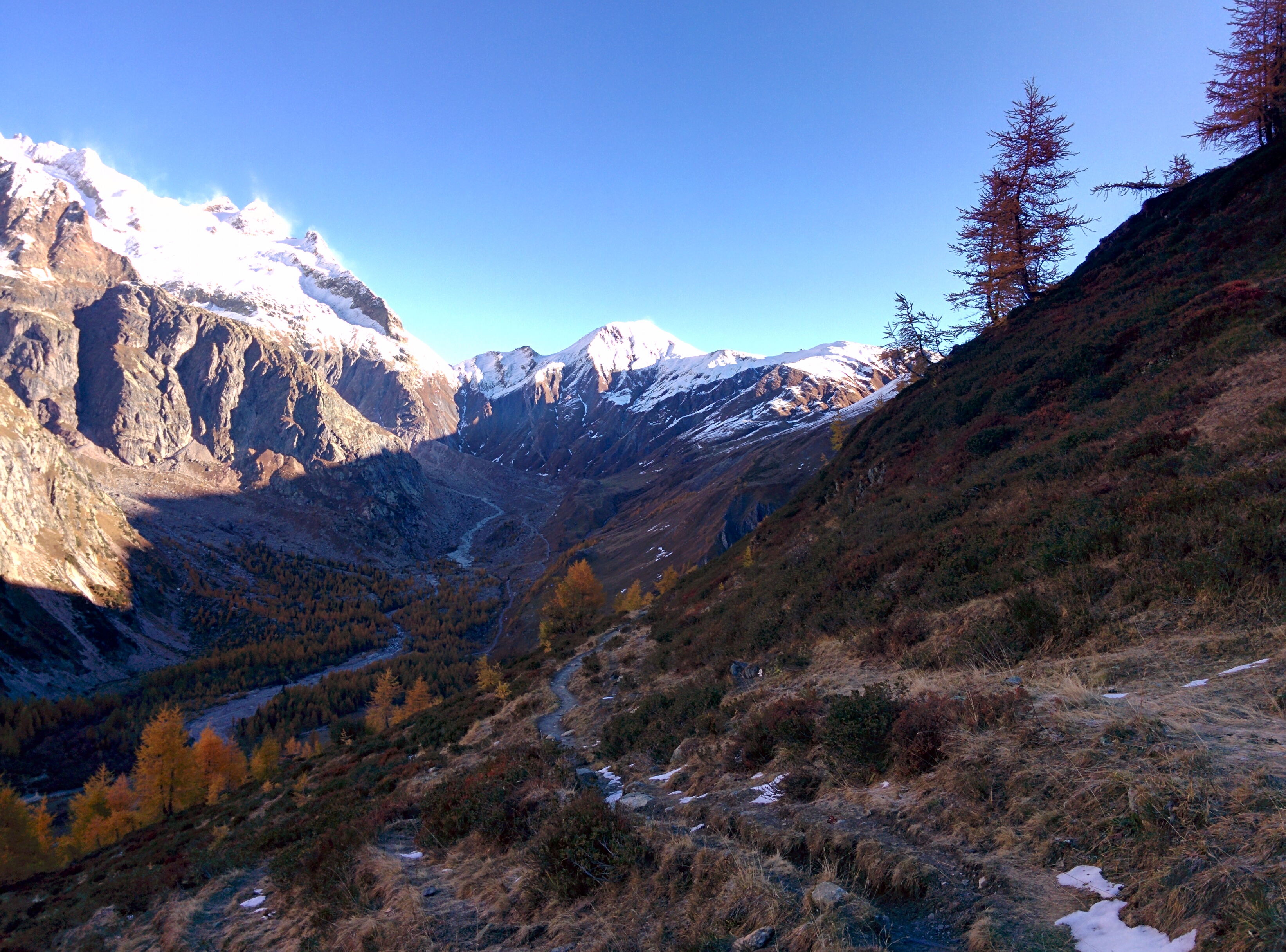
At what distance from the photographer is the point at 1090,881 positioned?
15.0ft

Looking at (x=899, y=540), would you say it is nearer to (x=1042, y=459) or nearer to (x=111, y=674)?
(x=1042, y=459)

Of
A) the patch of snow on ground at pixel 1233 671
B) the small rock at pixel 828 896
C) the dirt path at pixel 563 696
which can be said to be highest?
the patch of snow on ground at pixel 1233 671

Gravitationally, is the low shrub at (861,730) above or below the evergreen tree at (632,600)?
above

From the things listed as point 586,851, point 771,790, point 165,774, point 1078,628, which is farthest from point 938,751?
point 165,774

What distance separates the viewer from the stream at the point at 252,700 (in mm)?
102125

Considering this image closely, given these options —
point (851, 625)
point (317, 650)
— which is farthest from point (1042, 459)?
point (317, 650)

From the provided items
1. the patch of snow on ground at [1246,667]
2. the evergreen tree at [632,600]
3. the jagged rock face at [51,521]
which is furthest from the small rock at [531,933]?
the jagged rock face at [51,521]

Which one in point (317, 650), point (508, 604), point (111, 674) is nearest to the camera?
point (111, 674)

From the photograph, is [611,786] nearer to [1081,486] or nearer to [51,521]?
[1081,486]

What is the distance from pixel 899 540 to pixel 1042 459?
221 inches

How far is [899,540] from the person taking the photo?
60.8ft

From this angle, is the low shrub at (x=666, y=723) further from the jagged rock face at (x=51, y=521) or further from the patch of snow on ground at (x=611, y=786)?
the jagged rock face at (x=51, y=521)

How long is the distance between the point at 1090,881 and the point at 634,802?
677 centimetres

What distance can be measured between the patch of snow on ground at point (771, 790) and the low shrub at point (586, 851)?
201 cm
